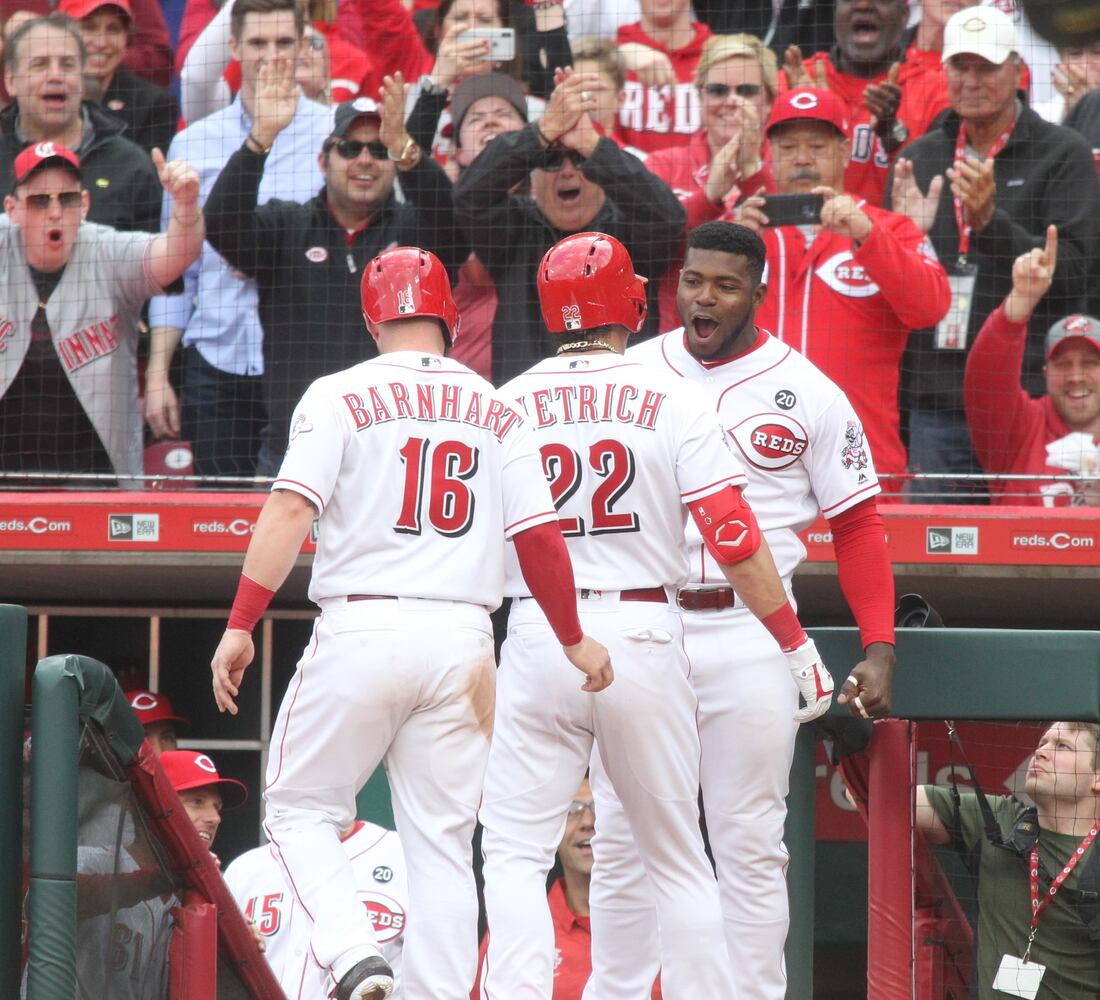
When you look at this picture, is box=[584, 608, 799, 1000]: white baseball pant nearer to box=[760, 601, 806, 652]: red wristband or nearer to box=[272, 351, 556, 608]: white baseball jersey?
box=[760, 601, 806, 652]: red wristband

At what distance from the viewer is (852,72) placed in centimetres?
731

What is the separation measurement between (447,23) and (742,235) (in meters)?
3.45

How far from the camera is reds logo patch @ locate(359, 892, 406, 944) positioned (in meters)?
5.36

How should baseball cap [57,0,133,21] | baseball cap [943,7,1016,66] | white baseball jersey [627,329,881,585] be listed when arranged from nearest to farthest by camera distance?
white baseball jersey [627,329,881,585] < baseball cap [943,7,1016,66] < baseball cap [57,0,133,21]

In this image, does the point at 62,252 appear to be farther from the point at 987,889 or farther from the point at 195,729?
the point at 987,889

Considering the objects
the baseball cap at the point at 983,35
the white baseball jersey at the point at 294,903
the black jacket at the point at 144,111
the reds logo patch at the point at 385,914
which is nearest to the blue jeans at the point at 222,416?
the black jacket at the point at 144,111

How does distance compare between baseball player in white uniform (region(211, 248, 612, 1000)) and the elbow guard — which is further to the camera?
the elbow guard

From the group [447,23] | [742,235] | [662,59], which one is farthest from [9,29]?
[742,235]

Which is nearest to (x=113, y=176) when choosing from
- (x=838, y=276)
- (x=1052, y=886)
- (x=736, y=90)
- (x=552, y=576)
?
(x=736, y=90)

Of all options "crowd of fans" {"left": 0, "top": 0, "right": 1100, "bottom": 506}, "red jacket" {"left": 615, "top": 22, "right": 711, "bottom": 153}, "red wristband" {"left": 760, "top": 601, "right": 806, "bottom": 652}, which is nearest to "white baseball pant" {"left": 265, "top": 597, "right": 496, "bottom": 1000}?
"red wristband" {"left": 760, "top": 601, "right": 806, "bottom": 652}

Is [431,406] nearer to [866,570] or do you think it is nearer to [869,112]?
[866,570]

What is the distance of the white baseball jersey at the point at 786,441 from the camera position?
4316mm

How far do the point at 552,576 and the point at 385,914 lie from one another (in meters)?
2.14

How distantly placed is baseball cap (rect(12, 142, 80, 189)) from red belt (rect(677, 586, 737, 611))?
11.6 feet
